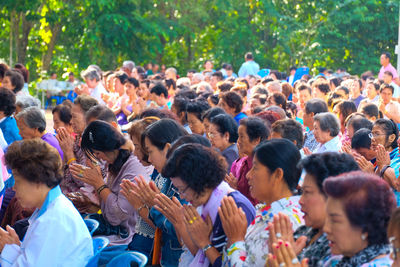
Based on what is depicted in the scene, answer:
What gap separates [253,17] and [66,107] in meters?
21.3

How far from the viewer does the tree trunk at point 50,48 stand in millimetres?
22453

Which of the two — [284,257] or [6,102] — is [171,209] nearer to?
[284,257]

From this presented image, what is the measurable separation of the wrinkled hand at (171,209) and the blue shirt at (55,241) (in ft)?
1.43

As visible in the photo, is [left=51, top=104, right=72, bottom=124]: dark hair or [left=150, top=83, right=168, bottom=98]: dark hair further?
[left=150, top=83, right=168, bottom=98]: dark hair

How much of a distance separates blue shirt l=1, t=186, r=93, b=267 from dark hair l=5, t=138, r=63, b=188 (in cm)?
15

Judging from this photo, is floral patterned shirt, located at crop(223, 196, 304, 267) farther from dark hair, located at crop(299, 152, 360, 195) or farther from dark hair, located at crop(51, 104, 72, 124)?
dark hair, located at crop(51, 104, 72, 124)

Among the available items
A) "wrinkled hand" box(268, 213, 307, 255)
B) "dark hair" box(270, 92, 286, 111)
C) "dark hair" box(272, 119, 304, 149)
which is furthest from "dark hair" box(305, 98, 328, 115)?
"wrinkled hand" box(268, 213, 307, 255)

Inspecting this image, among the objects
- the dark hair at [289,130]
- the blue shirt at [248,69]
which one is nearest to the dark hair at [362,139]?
the dark hair at [289,130]

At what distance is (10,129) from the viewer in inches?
267

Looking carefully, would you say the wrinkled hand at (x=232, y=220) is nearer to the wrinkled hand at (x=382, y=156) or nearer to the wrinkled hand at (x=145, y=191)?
the wrinkled hand at (x=145, y=191)

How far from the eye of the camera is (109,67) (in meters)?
24.7

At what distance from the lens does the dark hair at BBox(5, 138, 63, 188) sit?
346 cm

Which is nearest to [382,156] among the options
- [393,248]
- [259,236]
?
[259,236]

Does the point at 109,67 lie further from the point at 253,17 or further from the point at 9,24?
the point at 253,17
